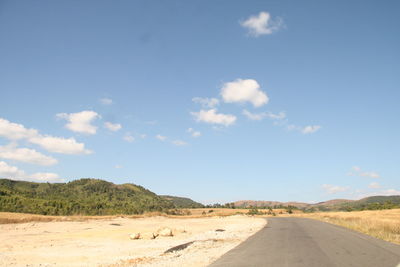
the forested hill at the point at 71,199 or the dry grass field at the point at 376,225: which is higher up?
the forested hill at the point at 71,199

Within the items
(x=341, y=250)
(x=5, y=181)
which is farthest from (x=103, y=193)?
(x=341, y=250)

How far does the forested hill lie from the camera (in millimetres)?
61281

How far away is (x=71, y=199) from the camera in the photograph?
8106 centimetres

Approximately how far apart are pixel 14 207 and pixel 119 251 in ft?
162

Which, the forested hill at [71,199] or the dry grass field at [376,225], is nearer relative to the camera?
the dry grass field at [376,225]

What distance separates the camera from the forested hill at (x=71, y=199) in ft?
201

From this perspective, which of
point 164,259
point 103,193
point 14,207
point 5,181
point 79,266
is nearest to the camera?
point 79,266

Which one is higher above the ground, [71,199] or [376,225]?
[71,199]

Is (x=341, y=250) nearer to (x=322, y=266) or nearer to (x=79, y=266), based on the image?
(x=322, y=266)

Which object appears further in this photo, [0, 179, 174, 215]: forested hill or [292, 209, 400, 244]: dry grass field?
[0, 179, 174, 215]: forested hill

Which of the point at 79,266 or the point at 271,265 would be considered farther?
the point at 79,266

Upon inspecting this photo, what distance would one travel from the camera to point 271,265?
11.7 meters

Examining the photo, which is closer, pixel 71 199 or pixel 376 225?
pixel 376 225

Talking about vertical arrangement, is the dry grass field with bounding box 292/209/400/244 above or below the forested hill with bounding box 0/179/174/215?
below
